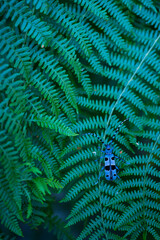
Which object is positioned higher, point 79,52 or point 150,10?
point 150,10

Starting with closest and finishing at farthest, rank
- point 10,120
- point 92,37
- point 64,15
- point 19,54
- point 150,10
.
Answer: point 10,120
point 19,54
point 64,15
point 92,37
point 150,10

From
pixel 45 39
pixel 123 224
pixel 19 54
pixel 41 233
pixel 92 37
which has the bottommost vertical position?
pixel 41 233

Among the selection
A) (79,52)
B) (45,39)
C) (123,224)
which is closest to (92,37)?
(79,52)

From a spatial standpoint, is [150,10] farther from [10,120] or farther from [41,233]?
[41,233]

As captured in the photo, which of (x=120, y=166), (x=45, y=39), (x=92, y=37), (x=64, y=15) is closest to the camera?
(x=45, y=39)

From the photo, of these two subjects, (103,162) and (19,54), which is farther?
(103,162)

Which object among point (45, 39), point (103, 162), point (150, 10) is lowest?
point (103, 162)

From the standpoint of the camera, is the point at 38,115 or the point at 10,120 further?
the point at 38,115

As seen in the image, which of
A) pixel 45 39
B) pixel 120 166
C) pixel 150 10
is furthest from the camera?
pixel 150 10

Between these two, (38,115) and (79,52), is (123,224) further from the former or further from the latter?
(79,52)

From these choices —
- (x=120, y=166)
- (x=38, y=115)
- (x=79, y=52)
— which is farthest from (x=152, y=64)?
(x=38, y=115)
